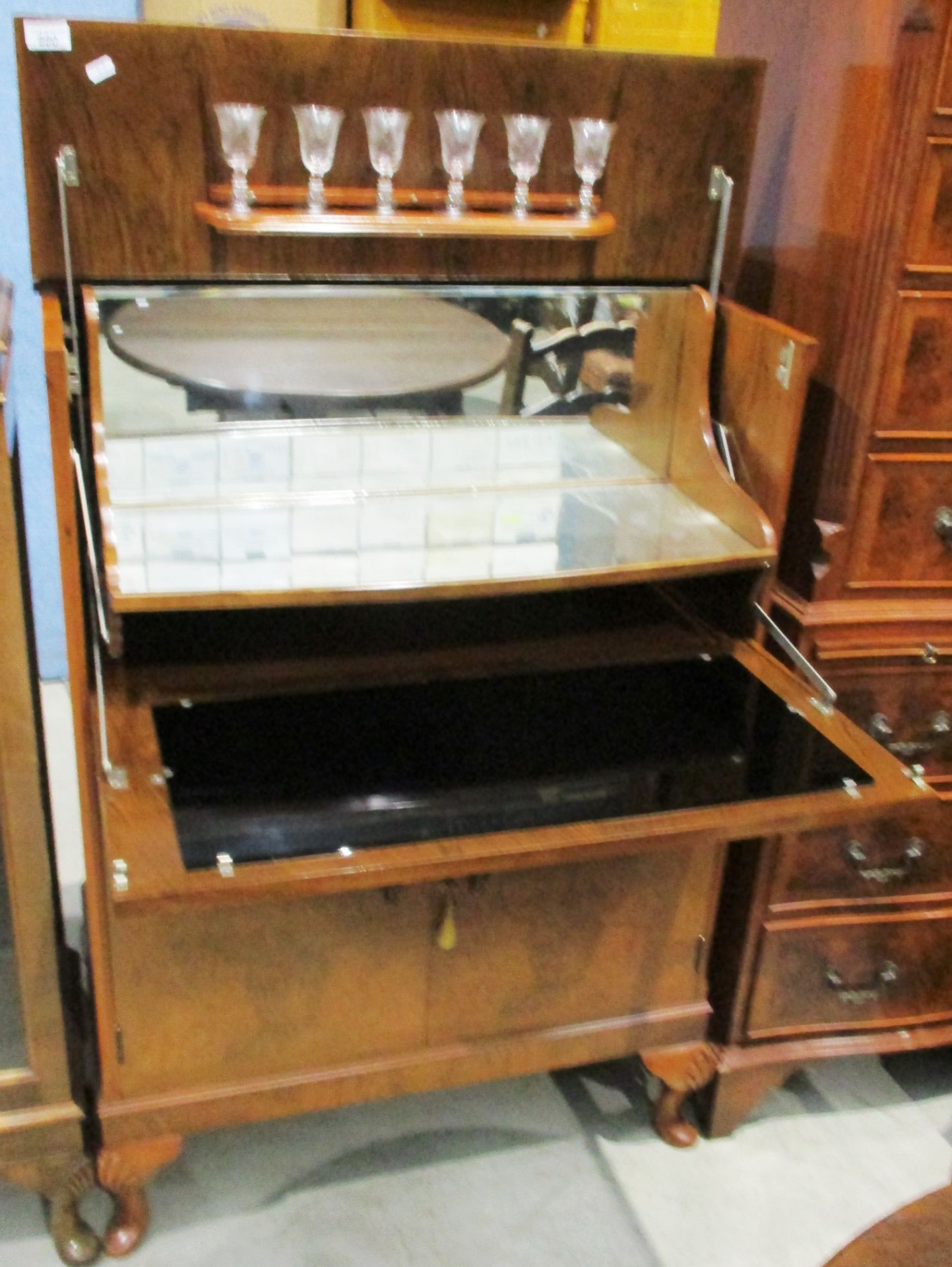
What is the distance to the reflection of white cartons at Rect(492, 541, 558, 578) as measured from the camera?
1.25m

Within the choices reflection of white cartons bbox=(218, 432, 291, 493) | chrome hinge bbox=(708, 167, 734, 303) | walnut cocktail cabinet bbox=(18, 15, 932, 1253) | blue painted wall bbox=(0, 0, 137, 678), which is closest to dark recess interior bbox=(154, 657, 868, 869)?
walnut cocktail cabinet bbox=(18, 15, 932, 1253)

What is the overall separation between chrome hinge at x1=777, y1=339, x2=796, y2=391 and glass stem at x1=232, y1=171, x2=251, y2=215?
23.8 inches

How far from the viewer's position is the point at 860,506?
1409 mm

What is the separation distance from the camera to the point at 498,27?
1.47m

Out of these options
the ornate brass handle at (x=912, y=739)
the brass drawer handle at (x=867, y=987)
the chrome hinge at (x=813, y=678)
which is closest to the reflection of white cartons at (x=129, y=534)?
the chrome hinge at (x=813, y=678)

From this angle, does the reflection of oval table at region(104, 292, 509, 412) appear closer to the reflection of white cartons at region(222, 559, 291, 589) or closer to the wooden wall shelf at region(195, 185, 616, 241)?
the wooden wall shelf at region(195, 185, 616, 241)

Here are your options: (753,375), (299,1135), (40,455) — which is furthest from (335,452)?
(40,455)

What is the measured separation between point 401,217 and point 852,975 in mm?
1187

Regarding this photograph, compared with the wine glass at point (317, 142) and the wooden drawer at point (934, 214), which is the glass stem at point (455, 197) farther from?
the wooden drawer at point (934, 214)

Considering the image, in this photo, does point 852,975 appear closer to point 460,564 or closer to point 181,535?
point 460,564

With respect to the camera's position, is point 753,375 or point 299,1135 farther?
point 299,1135

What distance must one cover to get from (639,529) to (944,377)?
1.29ft

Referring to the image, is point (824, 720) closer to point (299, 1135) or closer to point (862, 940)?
point (862, 940)

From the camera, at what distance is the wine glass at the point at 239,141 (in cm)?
121
